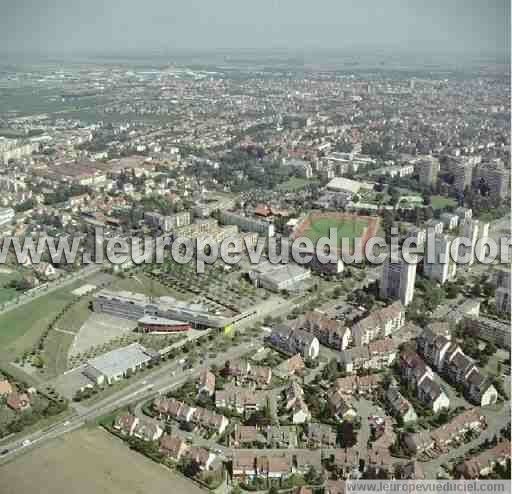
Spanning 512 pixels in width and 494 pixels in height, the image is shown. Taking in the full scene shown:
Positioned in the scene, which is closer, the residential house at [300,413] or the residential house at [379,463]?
the residential house at [379,463]

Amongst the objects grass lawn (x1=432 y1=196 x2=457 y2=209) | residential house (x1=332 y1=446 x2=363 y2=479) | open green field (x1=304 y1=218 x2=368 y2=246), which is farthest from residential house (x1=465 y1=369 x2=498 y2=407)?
grass lawn (x1=432 y1=196 x2=457 y2=209)

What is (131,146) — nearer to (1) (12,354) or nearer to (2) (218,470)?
(1) (12,354)

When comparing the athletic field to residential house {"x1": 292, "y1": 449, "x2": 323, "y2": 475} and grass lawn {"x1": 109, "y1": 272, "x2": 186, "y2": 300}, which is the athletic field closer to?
grass lawn {"x1": 109, "y1": 272, "x2": 186, "y2": 300}

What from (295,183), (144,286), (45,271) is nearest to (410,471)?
(144,286)

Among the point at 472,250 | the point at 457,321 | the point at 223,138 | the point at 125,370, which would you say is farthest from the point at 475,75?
the point at 125,370

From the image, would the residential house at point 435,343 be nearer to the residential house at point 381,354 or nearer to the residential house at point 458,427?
the residential house at point 381,354

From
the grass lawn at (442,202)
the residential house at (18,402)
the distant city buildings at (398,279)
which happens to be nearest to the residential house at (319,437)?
the residential house at (18,402)

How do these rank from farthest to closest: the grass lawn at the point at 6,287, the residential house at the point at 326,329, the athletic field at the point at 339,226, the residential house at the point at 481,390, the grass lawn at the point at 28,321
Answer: the athletic field at the point at 339,226
the grass lawn at the point at 6,287
the grass lawn at the point at 28,321
the residential house at the point at 326,329
the residential house at the point at 481,390
